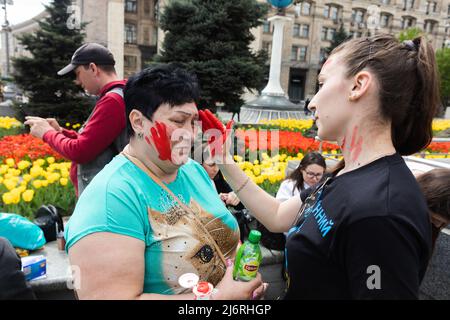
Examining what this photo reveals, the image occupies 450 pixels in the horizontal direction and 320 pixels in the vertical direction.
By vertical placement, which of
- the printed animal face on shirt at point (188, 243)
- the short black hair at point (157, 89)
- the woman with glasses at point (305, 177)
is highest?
the short black hair at point (157, 89)

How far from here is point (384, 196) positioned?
1092mm

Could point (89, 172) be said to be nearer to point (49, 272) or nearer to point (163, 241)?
point (49, 272)

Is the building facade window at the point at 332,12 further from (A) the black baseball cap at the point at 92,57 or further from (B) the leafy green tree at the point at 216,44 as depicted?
(A) the black baseball cap at the point at 92,57

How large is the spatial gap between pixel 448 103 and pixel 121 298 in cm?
4935

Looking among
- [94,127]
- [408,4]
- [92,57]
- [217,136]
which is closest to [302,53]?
[408,4]

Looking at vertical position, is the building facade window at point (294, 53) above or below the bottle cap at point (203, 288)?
above

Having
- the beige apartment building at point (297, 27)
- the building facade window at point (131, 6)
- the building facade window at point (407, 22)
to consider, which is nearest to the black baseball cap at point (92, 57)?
the beige apartment building at point (297, 27)

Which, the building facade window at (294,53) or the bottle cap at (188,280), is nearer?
the bottle cap at (188,280)

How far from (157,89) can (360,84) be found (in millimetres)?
915

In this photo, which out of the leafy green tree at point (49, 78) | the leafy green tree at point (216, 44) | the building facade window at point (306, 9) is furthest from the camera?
the building facade window at point (306, 9)

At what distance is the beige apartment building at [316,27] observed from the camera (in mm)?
44188

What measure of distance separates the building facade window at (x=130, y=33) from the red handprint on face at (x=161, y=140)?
4050 centimetres

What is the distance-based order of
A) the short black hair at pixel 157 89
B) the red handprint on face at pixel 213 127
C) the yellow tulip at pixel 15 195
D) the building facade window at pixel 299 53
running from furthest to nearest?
the building facade window at pixel 299 53 < the yellow tulip at pixel 15 195 < the red handprint on face at pixel 213 127 < the short black hair at pixel 157 89

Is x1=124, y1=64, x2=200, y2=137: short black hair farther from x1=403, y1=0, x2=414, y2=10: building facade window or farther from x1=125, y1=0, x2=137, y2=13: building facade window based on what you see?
x1=403, y1=0, x2=414, y2=10: building facade window
